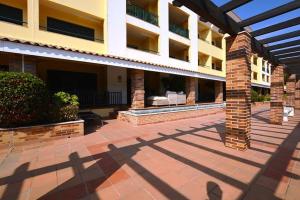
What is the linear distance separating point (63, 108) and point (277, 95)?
967cm

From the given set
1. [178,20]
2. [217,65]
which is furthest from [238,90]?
[217,65]

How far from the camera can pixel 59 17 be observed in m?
9.52

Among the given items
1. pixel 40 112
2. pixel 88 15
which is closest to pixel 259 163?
pixel 40 112

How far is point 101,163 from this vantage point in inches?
161

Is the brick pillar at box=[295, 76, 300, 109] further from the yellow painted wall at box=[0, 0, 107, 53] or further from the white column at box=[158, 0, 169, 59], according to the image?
the yellow painted wall at box=[0, 0, 107, 53]

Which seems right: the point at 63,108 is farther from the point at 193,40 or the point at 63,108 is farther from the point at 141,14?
the point at 193,40

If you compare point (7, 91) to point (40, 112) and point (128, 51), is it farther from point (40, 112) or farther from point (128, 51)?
point (128, 51)

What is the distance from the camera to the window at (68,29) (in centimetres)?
934

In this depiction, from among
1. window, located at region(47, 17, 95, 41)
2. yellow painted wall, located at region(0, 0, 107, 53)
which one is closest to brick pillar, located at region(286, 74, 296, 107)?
yellow painted wall, located at region(0, 0, 107, 53)

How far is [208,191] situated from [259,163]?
1.83 meters

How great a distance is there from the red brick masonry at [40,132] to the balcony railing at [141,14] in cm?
818

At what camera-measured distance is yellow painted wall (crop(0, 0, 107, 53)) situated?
762cm

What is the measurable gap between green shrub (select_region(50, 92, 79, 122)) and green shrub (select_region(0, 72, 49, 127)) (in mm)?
490

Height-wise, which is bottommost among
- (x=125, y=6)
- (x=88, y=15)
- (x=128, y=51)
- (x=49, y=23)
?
(x=128, y=51)
